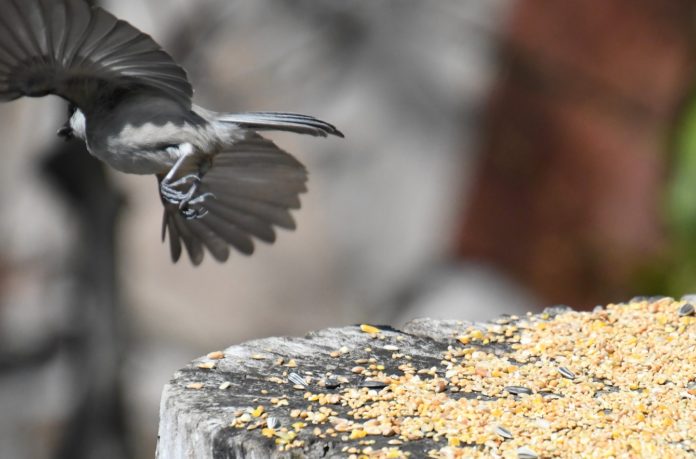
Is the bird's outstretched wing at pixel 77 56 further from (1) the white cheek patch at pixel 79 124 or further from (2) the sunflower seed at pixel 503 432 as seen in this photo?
(2) the sunflower seed at pixel 503 432

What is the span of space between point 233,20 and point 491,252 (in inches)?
74.1

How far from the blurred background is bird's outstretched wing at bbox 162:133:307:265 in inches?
105

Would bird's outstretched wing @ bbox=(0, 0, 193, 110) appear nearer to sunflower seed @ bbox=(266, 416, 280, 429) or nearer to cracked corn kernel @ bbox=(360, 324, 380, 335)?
cracked corn kernel @ bbox=(360, 324, 380, 335)

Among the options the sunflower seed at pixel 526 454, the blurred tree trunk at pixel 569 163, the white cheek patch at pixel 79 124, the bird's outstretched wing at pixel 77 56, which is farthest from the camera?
the blurred tree trunk at pixel 569 163

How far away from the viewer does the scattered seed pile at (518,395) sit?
212 centimetres

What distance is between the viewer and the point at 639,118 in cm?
658

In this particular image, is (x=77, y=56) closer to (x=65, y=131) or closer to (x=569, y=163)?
(x=65, y=131)

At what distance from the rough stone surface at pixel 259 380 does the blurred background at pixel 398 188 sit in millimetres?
3171

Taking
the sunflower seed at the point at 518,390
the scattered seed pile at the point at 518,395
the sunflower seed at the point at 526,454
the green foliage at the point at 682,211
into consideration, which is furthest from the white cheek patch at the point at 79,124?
the green foliage at the point at 682,211

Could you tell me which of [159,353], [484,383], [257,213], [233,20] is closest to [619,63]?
[233,20]

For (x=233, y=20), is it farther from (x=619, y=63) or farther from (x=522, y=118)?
(x=619, y=63)

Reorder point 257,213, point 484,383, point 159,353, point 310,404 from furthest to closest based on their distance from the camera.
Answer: point 159,353 → point 257,213 → point 484,383 → point 310,404

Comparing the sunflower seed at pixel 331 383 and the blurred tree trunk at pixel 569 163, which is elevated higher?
the blurred tree trunk at pixel 569 163

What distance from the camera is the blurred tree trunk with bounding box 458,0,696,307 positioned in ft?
20.8
